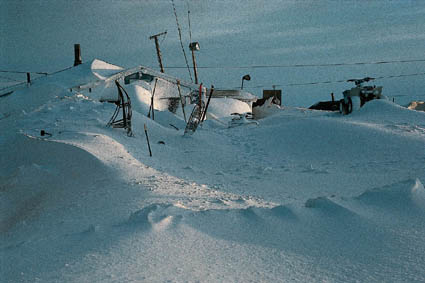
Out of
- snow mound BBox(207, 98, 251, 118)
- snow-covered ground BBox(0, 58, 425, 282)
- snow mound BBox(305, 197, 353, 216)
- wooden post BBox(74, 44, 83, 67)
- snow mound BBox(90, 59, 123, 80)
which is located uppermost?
wooden post BBox(74, 44, 83, 67)

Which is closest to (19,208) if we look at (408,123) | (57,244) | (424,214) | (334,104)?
(57,244)

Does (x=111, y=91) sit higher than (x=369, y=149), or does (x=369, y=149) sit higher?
(x=111, y=91)

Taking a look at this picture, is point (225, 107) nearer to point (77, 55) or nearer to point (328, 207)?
point (77, 55)

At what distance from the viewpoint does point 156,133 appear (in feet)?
40.0

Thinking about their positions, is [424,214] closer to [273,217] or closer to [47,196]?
[273,217]

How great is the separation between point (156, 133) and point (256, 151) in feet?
10.8

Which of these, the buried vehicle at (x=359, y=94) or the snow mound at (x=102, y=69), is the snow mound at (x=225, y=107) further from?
the buried vehicle at (x=359, y=94)

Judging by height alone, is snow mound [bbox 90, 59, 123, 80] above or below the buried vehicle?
above

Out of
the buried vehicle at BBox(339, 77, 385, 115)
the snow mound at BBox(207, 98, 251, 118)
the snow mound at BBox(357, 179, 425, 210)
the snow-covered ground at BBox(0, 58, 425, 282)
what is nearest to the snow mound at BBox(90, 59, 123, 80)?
the snow mound at BBox(207, 98, 251, 118)

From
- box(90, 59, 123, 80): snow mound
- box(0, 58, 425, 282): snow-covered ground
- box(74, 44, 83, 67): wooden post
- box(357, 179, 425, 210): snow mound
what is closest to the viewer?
box(0, 58, 425, 282): snow-covered ground

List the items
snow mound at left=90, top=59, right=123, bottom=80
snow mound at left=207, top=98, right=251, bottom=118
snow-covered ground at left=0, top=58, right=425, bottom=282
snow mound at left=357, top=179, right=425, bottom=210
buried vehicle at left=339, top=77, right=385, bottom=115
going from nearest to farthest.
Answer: snow-covered ground at left=0, top=58, right=425, bottom=282, snow mound at left=357, top=179, right=425, bottom=210, buried vehicle at left=339, top=77, right=385, bottom=115, snow mound at left=90, top=59, right=123, bottom=80, snow mound at left=207, top=98, right=251, bottom=118

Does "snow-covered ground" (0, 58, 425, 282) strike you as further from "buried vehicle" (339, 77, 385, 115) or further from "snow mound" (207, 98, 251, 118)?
"snow mound" (207, 98, 251, 118)

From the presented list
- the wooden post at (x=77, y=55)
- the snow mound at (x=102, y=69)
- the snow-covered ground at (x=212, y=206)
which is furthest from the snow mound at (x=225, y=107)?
the snow-covered ground at (x=212, y=206)

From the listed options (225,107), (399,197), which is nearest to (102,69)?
(225,107)
